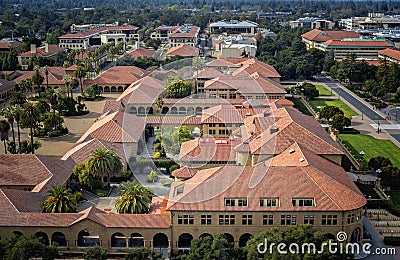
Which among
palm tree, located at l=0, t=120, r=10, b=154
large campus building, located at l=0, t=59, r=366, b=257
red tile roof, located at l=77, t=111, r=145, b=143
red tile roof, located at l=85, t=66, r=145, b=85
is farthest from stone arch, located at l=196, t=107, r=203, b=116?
large campus building, located at l=0, t=59, r=366, b=257

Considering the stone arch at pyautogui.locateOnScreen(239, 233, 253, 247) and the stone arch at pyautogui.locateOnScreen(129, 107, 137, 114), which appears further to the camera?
the stone arch at pyautogui.locateOnScreen(129, 107, 137, 114)

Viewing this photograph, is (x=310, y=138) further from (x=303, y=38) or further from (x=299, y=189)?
(x=303, y=38)

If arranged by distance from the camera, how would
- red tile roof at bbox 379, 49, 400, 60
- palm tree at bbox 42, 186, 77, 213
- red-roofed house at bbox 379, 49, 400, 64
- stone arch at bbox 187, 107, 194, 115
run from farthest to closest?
red tile roof at bbox 379, 49, 400, 60
red-roofed house at bbox 379, 49, 400, 64
stone arch at bbox 187, 107, 194, 115
palm tree at bbox 42, 186, 77, 213

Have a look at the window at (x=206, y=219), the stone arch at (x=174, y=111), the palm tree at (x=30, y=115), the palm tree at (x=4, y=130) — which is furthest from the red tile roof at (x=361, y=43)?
the window at (x=206, y=219)

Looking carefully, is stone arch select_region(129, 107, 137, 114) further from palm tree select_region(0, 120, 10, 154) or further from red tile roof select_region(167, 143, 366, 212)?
red tile roof select_region(167, 143, 366, 212)

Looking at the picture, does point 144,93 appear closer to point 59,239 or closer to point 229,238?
point 59,239

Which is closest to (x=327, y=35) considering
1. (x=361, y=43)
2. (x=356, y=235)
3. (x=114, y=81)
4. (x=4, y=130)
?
(x=361, y=43)

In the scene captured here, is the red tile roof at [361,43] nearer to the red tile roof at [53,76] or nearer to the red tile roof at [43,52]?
the red tile roof at [53,76]

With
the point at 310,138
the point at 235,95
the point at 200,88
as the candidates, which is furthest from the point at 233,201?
the point at 200,88
